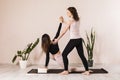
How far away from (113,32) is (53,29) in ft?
5.26

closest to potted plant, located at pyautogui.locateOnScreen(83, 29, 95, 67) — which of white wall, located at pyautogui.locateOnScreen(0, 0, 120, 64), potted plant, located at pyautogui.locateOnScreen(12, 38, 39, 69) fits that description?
white wall, located at pyautogui.locateOnScreen(0, 0, 120, 64)

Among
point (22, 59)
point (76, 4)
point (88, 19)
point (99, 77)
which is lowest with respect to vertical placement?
point (99, 77)

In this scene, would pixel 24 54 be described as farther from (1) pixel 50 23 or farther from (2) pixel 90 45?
(2) pixel 90 45

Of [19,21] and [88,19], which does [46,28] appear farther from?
[88,19]

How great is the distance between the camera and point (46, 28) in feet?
20.3

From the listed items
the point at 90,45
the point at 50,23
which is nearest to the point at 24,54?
the point at 50,23

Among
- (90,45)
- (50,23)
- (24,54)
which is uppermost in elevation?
(50,23)

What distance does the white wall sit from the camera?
613cm

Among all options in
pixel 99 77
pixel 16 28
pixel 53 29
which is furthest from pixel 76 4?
pixel 99 77

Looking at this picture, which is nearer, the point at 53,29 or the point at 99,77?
the point at 99,77

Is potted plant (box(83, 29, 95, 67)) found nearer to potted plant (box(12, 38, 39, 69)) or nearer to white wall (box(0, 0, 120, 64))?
white wall (box(0, 0, 120, 64))

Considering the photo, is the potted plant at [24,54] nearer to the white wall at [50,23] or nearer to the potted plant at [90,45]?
the white wall at [50,23]

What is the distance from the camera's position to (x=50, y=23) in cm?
617

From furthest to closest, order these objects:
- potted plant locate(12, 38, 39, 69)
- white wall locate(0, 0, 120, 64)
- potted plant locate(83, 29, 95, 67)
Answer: white wall locate(0, 0, 120, 64) → potted plant locate(83, 29, 95, 67) → potted plant locate(12, 38, 39, 69)
